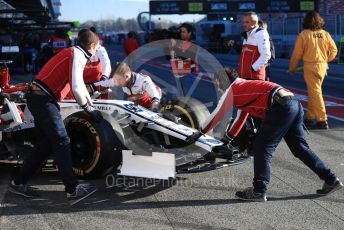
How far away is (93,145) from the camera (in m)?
5.39

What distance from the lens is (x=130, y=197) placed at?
17.1 feet

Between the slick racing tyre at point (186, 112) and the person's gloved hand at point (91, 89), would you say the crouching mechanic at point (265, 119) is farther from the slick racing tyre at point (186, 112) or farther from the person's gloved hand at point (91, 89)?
the person's gloved hand at point (91, 89)

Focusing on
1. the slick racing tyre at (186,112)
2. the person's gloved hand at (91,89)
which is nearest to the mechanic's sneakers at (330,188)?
the slick racing tyre at (186,112)

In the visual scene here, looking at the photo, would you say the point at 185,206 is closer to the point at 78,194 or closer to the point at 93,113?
the point at 78,194

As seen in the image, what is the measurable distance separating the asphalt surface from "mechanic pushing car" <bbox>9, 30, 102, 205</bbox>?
16 centimetres

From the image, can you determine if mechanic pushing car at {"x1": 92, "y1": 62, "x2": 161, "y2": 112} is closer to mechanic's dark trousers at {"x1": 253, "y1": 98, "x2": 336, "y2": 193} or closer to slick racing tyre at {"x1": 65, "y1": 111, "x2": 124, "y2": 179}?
slick racing tyre at {"x1": 65, "y1": 111, "x2": 124, "y2": 179}

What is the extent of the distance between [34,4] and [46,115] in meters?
20.0

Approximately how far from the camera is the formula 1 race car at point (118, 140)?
5324 mm

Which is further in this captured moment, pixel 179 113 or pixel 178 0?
pixel 178 0

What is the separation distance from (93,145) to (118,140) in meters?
0.25

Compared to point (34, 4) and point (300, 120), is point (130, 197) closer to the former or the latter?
point (300, 120)

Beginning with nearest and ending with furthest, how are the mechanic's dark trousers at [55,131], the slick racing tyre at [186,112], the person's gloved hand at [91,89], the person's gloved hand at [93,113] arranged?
the mechanic's dark trousers at [55,131], the person's gloved hand at [93,113], the person's gloved hand at [91,89], the slick racing tyre at [186,112]

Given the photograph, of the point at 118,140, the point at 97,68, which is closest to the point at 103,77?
the point at 97,68

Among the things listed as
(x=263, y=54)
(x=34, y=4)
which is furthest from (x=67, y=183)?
(x=34, y=4)
